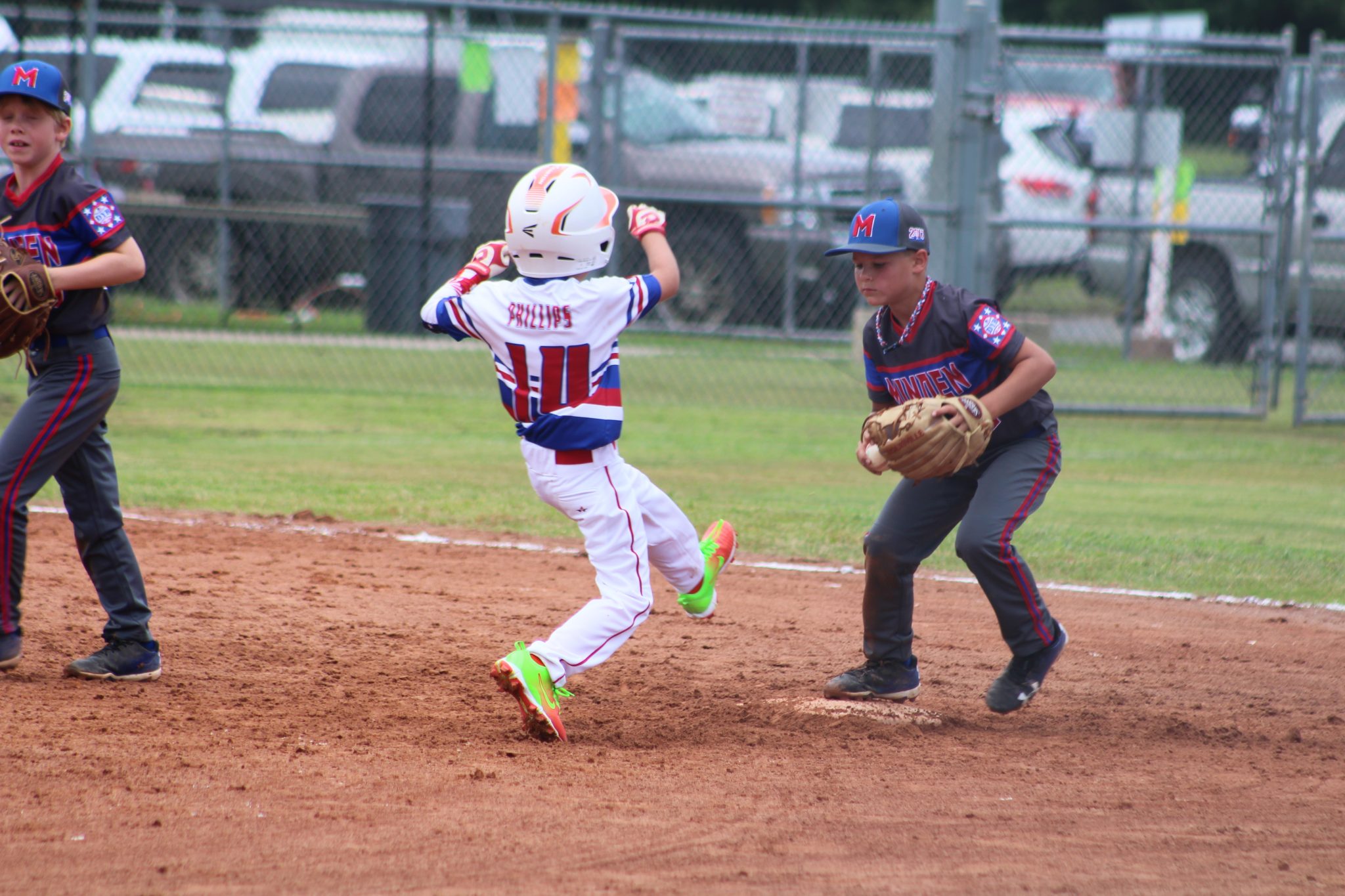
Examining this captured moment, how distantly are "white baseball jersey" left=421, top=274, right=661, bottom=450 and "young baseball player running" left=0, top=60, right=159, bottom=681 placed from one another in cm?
104

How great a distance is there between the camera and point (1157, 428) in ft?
36.9

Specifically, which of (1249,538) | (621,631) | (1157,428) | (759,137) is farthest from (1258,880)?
(759,137)

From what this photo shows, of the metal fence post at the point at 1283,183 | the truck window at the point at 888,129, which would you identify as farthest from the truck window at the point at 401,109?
the metal fence post at the point at 1283,183

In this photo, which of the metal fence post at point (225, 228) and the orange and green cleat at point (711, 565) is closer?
the orange and green cleat at point (711, 565)

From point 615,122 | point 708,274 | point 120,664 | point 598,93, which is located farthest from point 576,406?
point 708,274

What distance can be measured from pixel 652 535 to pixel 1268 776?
1.83 m

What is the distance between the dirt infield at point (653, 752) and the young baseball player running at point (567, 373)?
0.27 m

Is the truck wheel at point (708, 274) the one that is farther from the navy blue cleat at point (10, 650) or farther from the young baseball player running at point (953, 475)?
the navy blue cleat at point (10, 650)

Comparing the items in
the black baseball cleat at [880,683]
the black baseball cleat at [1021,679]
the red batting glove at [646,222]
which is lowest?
the black baseball cleat at [880,683]

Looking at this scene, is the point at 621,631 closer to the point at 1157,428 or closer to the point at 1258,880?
the point at 1258,880

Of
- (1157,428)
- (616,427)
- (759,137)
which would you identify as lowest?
(1157,428)

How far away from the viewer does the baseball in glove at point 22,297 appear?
4.14m

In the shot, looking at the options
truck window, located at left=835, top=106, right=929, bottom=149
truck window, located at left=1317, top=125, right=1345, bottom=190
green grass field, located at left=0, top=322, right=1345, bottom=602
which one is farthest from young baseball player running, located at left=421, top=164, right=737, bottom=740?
truck window, located at left=835, top=106, right=929, bottom=149

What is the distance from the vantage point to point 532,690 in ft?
13.2
